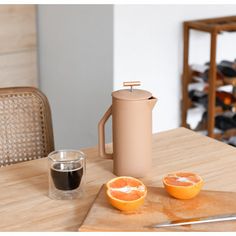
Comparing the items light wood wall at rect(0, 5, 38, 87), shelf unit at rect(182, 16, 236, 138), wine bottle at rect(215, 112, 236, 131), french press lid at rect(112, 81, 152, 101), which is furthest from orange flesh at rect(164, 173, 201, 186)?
light wood wall at rect(0, 5, 38, 87)

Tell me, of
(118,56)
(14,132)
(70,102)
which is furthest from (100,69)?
(14,132)

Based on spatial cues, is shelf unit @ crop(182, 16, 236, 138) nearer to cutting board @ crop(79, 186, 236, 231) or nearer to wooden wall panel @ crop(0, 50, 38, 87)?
wooden wall panel @ crop(0, 50, 38, 87)

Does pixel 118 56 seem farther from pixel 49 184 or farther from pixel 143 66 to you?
pixel 49 184

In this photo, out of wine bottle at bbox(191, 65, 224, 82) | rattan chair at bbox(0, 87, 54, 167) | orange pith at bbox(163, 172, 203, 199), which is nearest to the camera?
orange pith at bbox(163, 172, 203, 199)

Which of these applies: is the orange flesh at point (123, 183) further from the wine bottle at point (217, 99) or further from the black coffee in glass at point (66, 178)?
the wine bottle at point (217, 99)

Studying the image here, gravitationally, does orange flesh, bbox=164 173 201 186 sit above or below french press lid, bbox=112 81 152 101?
below

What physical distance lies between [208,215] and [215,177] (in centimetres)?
26

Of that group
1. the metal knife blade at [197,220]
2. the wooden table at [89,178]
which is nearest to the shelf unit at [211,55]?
the wooden table at [89,178]

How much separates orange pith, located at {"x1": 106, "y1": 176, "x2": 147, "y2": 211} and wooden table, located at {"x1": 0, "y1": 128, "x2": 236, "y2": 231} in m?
0.07

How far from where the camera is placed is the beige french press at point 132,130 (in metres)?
1.55

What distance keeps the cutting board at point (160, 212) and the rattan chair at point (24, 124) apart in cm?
60

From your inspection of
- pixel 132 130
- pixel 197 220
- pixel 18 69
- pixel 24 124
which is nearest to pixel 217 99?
pixel 18 69

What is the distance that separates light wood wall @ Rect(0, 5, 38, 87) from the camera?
327 cm

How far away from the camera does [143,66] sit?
9.76 feet
